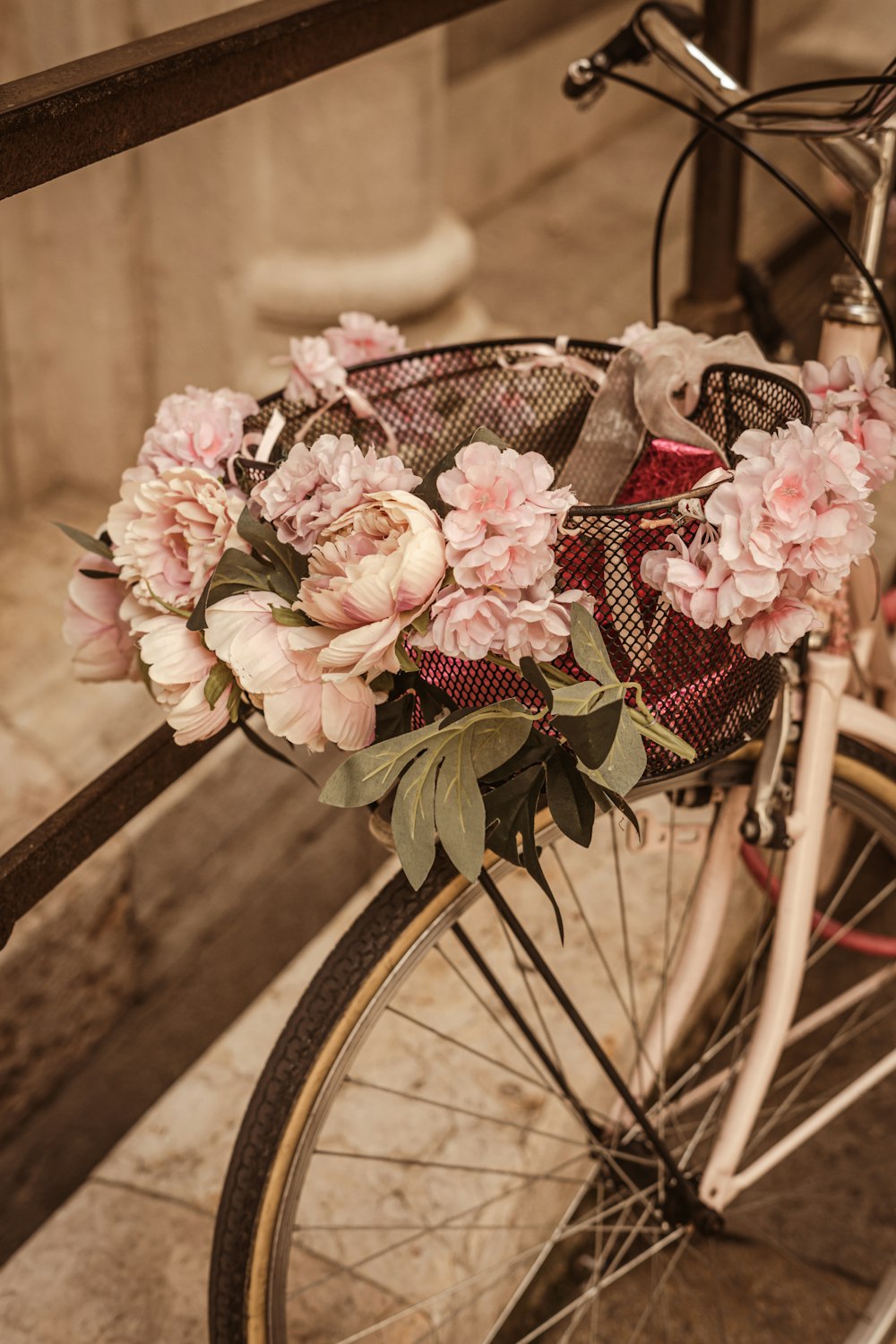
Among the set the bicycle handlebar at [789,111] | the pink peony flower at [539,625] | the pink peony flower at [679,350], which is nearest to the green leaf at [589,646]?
the pink peony flower at [539,625]

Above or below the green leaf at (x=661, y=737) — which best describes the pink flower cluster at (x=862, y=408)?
above

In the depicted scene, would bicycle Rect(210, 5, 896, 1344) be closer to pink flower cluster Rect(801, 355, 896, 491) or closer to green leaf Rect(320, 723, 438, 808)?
pink flower cluster Rect(801, 355, 896, 491)

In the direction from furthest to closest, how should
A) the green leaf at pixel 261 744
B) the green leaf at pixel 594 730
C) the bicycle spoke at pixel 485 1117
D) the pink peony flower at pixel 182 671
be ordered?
the bicycle spoke at pixel 485 1117 → the green leaf at pixel 261 744 → the pink peony flower at pixel 182 671 → the green leaf at pixel 594 730

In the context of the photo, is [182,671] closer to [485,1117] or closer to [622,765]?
[622,765]

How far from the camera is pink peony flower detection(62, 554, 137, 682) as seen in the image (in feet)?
3.34

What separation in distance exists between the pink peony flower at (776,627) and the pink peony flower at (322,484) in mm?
226

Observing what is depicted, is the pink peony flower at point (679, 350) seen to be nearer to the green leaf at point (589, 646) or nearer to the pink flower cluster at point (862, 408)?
the pink flower cluster at point (862, 408)

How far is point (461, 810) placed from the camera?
0.81 metres

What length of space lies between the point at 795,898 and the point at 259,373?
1460mm

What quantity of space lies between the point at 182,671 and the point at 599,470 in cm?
41

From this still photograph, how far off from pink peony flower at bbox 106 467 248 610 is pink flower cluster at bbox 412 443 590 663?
0.56ft

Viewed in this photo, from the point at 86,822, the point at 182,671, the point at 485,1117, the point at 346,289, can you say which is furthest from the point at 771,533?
the point at 346,289

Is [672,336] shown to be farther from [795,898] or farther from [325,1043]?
[325,1043]

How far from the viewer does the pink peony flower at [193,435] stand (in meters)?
0.96
